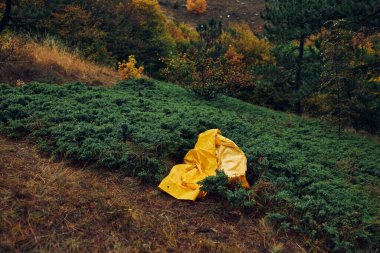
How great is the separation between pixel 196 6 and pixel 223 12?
328 cm

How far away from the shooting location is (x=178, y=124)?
664 cm

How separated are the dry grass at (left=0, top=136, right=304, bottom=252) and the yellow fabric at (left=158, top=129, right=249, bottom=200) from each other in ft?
0.56

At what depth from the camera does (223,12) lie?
3881 centimetres

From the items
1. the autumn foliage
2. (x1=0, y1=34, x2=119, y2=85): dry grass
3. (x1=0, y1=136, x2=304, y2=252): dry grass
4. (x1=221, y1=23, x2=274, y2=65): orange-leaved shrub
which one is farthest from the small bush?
the autumn foliage

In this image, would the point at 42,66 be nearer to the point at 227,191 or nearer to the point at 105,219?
the point at 105,219

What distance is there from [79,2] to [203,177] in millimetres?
13902

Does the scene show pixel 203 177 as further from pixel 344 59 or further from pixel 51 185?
pixel 344 59

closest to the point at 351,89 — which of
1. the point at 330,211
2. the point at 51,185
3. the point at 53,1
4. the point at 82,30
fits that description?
the point at 330,211

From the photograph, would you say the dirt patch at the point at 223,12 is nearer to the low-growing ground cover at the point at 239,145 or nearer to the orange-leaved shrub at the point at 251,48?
the orange-leaved shrub at the point at 251,48

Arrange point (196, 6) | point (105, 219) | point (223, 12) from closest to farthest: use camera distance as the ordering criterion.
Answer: point (105, 219) < point (196, 6) < point (223, 12)

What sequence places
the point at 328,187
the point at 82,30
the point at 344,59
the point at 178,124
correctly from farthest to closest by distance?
1. the point at 82,30
2. the point at 344,59
3. the point at 178,124
4. the point at 328,187

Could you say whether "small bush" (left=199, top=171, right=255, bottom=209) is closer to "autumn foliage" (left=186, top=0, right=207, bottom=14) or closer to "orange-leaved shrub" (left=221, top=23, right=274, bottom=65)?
"orange-leaved shrub" (left=221, top=23, right=274, bottom=65)

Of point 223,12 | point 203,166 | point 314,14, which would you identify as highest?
point 314,14

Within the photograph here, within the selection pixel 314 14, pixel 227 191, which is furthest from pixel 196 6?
pixel 227 191
